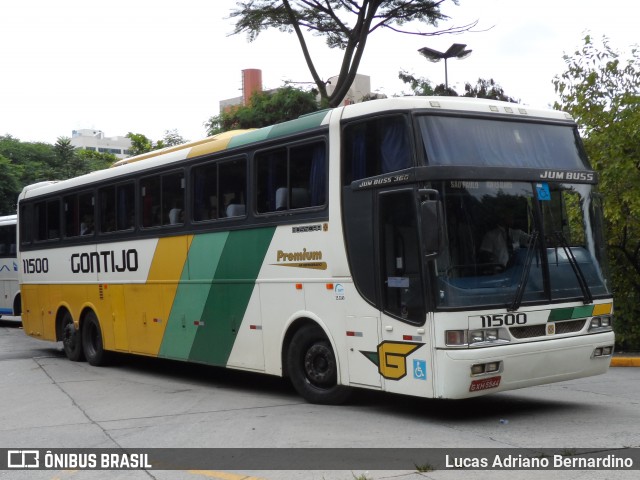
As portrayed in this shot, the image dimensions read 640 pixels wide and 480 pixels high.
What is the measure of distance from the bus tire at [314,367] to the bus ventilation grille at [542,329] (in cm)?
215

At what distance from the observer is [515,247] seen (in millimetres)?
9086

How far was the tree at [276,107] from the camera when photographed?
27188 mm

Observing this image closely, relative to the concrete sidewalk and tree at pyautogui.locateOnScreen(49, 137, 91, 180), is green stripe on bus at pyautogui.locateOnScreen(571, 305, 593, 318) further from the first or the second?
tree at pyautogui.locateOnScreen(49, 137, 91, 180)

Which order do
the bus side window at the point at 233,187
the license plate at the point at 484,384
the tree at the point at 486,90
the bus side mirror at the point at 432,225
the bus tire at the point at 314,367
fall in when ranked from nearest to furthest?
the bus side mirror at the point at 432,225
the license plate at the point at 484,384
the bus tire at the point at 314,367
the bus side window at the point at 233,187
the tree at the point at 486,90

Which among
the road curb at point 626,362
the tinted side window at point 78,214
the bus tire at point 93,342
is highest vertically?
the tinted side window at point 78,214

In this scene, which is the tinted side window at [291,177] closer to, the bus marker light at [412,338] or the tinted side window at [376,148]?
the tinted side window at [376,148]

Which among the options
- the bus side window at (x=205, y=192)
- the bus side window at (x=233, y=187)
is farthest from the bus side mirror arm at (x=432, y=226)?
the bus side window at (x=205, y=192)

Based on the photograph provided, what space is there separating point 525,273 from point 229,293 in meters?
4.44

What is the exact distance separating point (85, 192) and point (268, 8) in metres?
10.5

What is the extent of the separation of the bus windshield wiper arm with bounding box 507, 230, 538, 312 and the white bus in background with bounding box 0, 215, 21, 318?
20763 mm

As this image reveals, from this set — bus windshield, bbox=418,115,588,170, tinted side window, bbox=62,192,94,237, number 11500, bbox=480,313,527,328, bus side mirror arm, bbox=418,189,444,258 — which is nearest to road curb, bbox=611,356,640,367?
bus windshield, bbox=418,115,588,170

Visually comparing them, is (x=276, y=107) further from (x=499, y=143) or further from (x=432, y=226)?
(x=432, y=226)

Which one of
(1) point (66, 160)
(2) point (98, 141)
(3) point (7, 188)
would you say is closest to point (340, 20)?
(3) point (7, 188)

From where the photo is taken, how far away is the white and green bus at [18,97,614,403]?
877 centimetres
